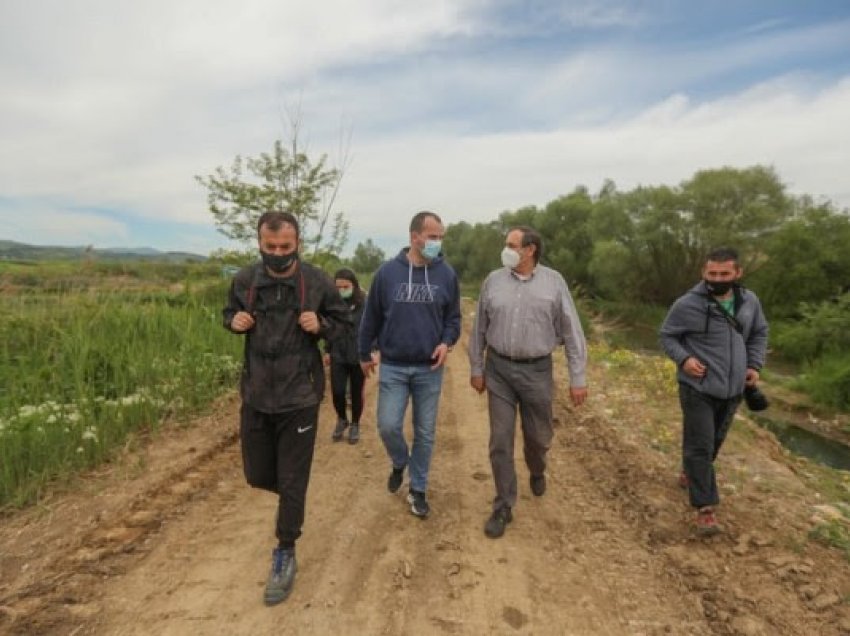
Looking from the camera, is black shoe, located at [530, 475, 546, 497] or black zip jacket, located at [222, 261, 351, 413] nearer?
black zip jacket, located at [222, 261, 351, 413]

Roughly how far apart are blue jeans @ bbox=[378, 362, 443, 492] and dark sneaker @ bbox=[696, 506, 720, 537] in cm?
197

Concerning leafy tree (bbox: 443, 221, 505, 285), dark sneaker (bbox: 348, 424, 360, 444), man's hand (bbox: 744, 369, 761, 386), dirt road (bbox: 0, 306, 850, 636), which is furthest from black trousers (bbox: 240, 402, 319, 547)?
leafy tree (bbox: 443, 221, 505, 285)

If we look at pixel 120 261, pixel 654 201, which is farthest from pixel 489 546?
pixel 654 201

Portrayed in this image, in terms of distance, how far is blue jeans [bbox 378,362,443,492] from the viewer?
13.5 feet

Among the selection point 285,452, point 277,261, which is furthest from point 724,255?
point 285,452

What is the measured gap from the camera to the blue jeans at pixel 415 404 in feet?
13.5

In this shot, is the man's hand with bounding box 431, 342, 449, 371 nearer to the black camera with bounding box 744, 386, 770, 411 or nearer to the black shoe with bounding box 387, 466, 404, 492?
the black shoe with bounding box 387, 466, 404, 492

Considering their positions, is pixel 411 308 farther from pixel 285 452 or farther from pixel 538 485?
pixel 538 485

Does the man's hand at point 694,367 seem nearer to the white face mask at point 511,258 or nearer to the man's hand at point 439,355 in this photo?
the white face mask at point 511,258

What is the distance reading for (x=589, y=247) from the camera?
4341 cm

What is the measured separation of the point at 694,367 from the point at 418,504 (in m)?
2.25

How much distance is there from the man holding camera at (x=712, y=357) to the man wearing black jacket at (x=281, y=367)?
8.68 ft

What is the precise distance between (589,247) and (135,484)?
42.3 metres

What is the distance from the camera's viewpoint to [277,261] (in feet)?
10.4
